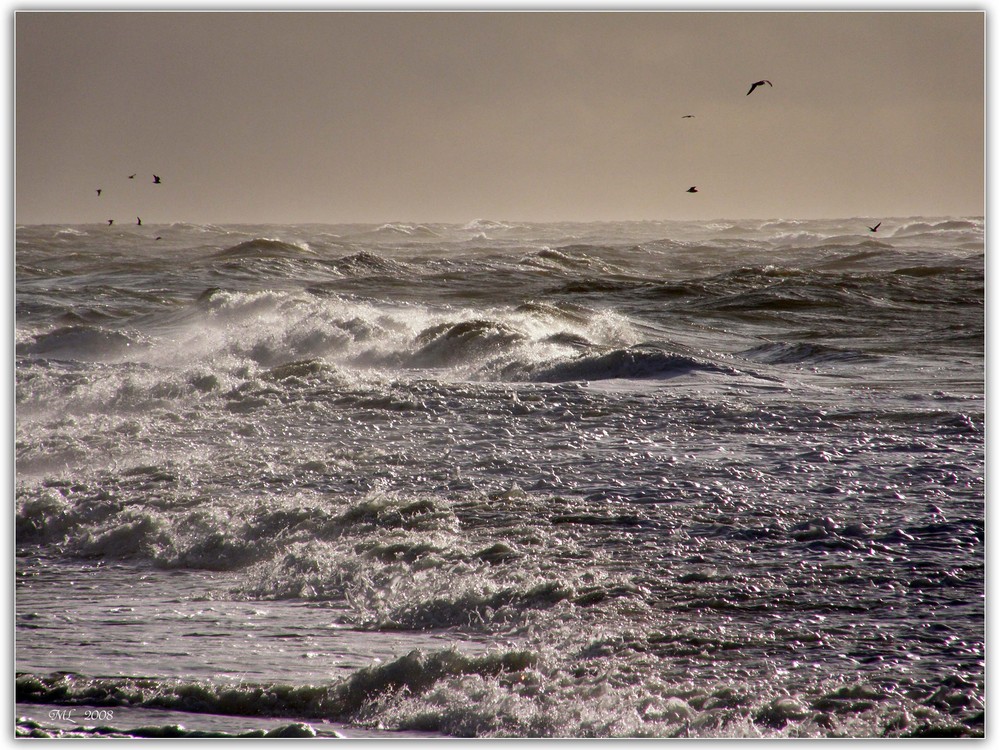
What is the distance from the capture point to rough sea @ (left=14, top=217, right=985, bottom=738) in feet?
10.3

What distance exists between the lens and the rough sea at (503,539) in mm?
3129

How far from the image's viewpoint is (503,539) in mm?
4559

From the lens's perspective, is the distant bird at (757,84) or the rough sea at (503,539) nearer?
the rough sea at (503,539)

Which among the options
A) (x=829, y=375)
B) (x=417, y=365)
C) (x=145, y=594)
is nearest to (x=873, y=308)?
(x=829, y=375)

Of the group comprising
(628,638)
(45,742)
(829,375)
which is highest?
(829,375)

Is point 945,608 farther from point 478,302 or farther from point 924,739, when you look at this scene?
point 478,302

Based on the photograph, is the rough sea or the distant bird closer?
the rough sea

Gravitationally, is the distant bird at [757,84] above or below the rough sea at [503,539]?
above

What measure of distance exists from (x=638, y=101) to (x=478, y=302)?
11178 millimetres

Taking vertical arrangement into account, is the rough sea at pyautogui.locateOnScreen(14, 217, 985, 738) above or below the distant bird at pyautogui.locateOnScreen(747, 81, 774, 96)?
below

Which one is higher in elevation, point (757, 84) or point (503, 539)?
point (757, 84)

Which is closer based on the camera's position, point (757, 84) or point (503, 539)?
point (503, 539)

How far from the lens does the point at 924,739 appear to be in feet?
9.61

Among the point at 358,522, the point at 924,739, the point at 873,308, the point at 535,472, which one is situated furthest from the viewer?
the point at 873,308
